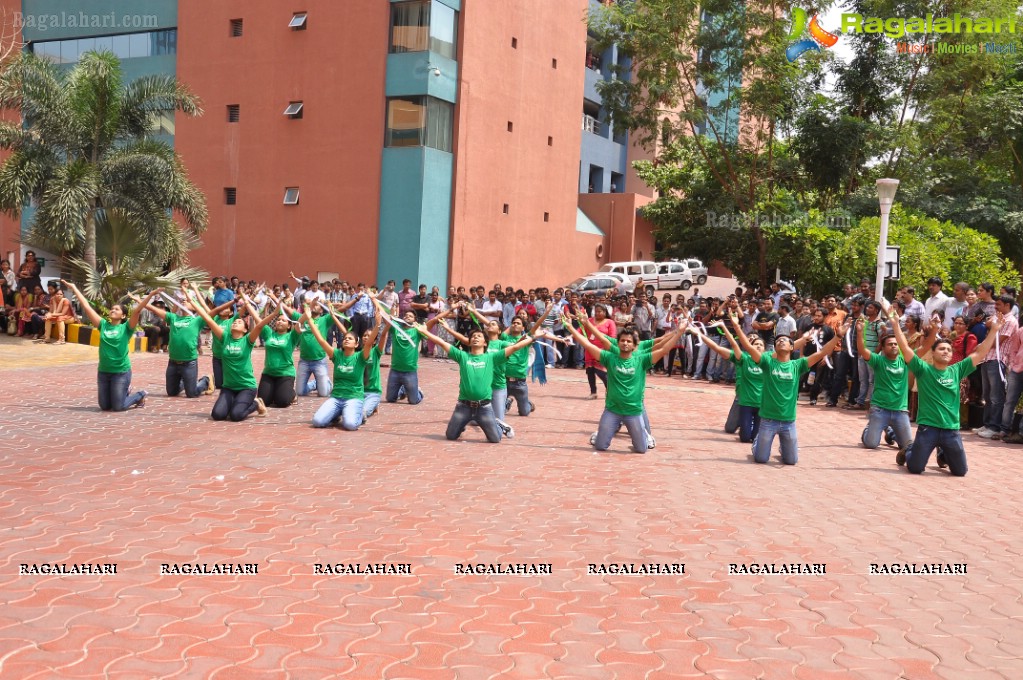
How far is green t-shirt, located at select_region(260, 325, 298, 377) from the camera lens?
13.9m

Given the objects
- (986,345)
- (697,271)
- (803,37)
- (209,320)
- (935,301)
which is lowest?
(209,320)

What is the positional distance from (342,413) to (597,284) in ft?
79.7

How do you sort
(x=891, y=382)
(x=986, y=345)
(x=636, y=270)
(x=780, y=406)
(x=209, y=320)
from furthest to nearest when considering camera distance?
1. (x=636, y=270)
2. (x=209, y=320)
3. (x=891, y=382)
4. (x=780, y=406)
5. (x=986, y=345)

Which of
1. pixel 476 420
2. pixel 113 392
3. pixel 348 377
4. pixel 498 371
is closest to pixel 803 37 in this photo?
pixel 498 371

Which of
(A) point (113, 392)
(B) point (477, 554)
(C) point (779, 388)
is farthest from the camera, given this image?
(A) point (113, 392)

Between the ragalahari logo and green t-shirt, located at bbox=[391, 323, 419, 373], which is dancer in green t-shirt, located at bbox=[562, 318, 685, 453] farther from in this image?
the ragalahari logo

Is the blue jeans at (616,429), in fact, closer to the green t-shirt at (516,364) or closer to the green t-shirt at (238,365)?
the green t-shirt at (516,364)

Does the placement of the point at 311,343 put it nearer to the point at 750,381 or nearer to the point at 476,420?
the point at 476,420

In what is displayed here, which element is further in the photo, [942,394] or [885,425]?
[885,425]

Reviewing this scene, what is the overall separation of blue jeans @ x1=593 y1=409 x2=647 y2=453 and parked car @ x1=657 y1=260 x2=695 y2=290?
29013 mm

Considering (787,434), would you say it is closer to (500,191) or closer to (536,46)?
(500,191)

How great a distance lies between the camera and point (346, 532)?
7.20m

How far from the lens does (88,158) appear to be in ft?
76.7

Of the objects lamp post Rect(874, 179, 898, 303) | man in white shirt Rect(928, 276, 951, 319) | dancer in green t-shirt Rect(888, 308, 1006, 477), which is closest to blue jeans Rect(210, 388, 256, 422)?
dancer in green t-shirt Rect(888, 308, 1006, 477)
